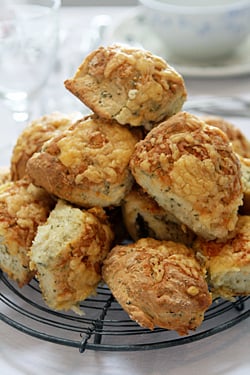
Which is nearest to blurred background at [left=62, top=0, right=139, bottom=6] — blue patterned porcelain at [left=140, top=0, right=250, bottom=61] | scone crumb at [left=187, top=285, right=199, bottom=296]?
blue patterned porcelain at [left=140, top=0, right=250, bottom=61]

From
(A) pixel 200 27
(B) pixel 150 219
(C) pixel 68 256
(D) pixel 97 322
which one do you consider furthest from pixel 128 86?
(A) pixel 200 27

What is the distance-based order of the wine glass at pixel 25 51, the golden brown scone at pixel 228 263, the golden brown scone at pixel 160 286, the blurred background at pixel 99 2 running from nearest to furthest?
the golden brown scone at pixel 160 286 < the golden brown scone at pixel 228 263 < the wine glass at pixel 25 51 < the blurred background at pixel 99 2

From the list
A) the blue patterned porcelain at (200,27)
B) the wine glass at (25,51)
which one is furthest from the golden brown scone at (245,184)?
the blue patterned porcelain at (200,27)

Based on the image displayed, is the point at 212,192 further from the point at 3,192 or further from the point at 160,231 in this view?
the point at 3,192

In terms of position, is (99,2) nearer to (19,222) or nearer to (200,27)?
(200,27)

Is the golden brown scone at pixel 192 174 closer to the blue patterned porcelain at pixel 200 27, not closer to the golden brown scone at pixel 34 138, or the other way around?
the golden brown scone at pixel 34 138

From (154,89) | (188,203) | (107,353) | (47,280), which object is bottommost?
(107,353)

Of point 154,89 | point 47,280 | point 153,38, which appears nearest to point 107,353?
point 47,280
